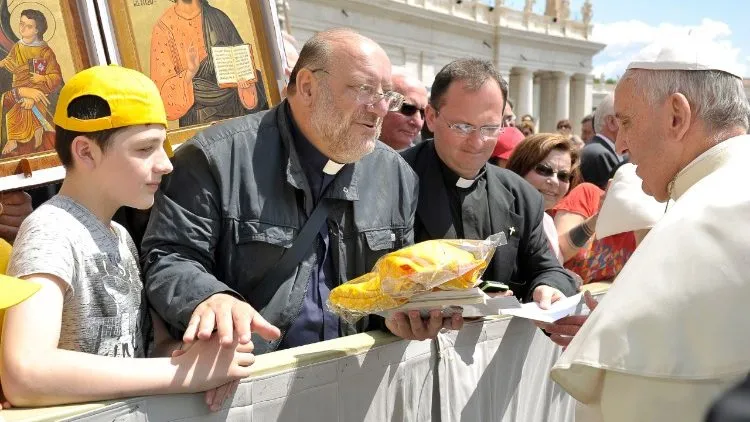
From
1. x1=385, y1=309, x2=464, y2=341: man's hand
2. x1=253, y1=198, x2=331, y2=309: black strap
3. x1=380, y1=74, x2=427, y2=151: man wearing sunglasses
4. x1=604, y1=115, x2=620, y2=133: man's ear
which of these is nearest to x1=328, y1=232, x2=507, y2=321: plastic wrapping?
x1=385, y1=309, x2=464, y2=341: man's hand

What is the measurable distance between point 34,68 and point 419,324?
58.6 inches

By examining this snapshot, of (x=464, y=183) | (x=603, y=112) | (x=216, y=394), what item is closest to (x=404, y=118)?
(x=464, y=183)

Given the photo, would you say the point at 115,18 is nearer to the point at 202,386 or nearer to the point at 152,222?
the point at 152,222

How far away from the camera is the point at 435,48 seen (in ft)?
125

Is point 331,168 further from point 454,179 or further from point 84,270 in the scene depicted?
point 84,270

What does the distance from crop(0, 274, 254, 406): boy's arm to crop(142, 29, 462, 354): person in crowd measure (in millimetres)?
397

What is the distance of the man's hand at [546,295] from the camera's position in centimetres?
277

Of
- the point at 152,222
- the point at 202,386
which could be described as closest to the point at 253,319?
the point at 202,386

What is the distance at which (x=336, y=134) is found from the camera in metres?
2.70

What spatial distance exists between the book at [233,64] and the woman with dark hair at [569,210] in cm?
172

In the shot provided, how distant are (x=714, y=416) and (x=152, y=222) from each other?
2.12 m

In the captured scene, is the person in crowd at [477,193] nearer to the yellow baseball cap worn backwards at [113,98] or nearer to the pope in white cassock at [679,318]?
the pope in white cassock at [679,318]

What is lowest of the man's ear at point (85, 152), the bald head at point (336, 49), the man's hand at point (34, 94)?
the man's ear at point (85, 152)

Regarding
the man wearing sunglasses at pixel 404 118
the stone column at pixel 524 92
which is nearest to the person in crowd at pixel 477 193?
the man wearing sunglasses at pixel 404 118
